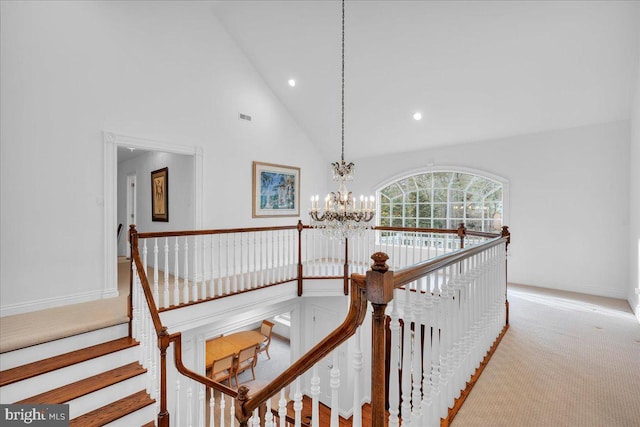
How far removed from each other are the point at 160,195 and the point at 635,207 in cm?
768

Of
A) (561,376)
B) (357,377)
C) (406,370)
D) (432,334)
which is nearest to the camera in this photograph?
(357,377)

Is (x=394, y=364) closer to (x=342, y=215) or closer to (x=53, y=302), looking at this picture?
(x=342, y=215)

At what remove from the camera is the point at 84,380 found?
9.30 ft

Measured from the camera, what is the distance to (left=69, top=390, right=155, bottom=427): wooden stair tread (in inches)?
101

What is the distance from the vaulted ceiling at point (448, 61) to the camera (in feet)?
12.5

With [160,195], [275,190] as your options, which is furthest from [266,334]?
[160,195]

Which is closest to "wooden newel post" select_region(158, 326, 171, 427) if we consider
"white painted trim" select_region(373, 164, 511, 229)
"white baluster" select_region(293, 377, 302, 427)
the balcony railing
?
the balcony railing

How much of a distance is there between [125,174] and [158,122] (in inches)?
164

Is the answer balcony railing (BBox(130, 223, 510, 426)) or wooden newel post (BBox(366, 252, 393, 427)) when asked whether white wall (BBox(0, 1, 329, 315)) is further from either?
wooden newel post (BBox(366, 252, 393, 427))

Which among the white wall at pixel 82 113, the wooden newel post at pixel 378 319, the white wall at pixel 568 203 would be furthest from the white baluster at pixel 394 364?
the white wall at pixel 568 203

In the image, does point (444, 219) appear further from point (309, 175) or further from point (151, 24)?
point (151, 24)

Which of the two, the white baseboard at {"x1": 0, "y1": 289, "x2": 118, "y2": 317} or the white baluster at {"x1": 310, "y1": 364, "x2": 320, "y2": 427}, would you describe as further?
the white baseboard at {"x1": 0, "y1": 289, "x2": 118, "y2": 317}

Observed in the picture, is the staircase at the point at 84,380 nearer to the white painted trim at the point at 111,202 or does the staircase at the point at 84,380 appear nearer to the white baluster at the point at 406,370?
the white painted trim at the point at 111,202

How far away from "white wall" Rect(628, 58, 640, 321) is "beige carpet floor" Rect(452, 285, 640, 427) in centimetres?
60
